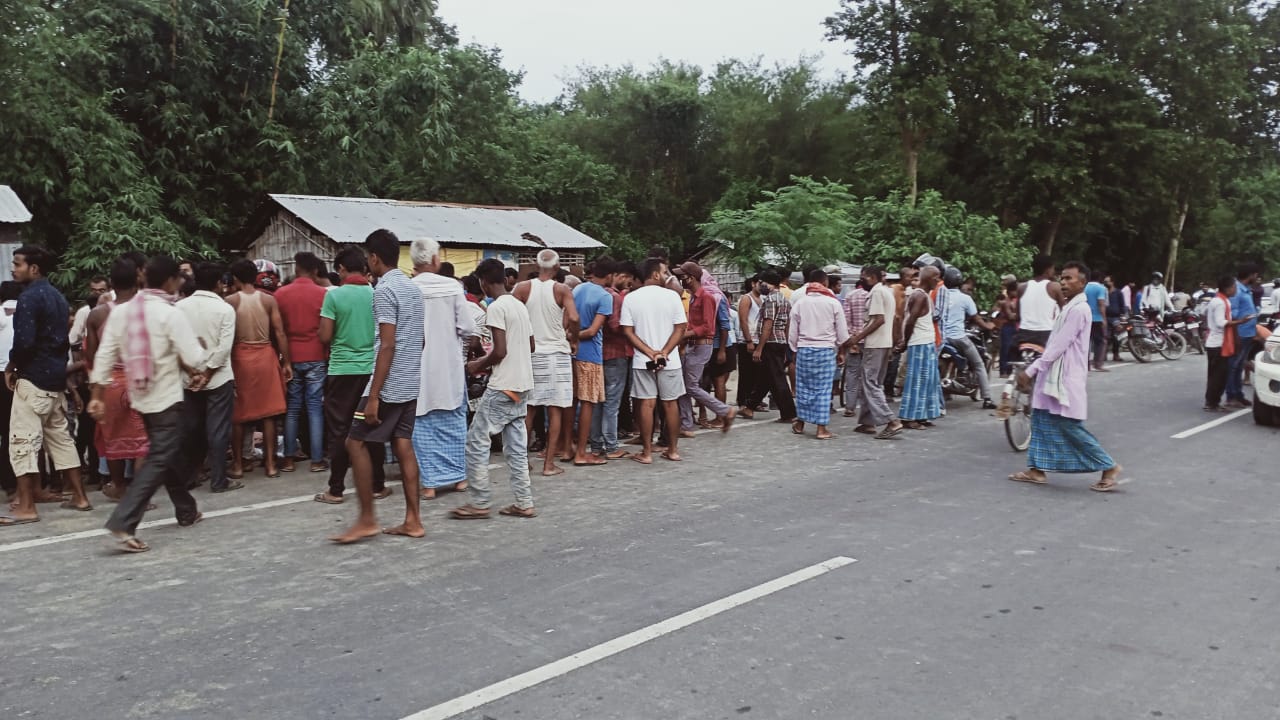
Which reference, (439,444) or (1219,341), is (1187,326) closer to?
(1219,341)

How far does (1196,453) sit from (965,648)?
20.6ft

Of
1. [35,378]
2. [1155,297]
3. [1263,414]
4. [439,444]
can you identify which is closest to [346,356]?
[439,444]

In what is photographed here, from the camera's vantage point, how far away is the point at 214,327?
7.67m

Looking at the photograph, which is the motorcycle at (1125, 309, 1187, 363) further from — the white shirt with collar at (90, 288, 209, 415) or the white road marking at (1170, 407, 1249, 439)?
the white shirt with collar at (90, 288, 209, 415)

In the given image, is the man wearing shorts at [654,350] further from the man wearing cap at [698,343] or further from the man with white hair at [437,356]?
the man with white hair at [437,356]

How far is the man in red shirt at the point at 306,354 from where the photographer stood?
8.55 metres

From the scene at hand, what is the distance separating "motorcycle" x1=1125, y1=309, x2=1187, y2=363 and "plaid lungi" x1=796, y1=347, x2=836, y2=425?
37.5ft

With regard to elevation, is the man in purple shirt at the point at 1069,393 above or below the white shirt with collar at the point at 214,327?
below

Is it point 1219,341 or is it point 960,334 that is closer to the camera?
point 1219,341

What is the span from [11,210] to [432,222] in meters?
8.69

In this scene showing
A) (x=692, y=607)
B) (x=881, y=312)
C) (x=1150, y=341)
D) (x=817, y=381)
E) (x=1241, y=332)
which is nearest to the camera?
(x=692, y=607)

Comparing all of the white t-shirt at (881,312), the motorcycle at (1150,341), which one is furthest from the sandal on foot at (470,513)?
the motorcycle at (1150,341)

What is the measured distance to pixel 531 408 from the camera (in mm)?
9172

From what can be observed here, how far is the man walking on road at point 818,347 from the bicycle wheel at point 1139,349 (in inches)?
443
